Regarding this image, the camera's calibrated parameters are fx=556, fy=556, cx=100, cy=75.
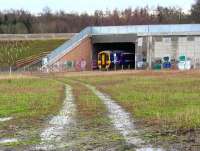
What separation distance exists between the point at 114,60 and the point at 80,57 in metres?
8.40

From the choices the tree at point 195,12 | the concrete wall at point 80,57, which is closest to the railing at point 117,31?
the concrete wall at point 80,57

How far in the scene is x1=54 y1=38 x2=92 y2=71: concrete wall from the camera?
86062 mm

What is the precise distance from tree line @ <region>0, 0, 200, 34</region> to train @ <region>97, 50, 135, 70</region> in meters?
61.1

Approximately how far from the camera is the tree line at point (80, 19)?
538 feet

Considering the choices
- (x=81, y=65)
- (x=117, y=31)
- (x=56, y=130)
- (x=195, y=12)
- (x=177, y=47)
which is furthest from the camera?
(x=195, y=12)

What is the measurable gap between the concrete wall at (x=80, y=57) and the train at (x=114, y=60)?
2079mm

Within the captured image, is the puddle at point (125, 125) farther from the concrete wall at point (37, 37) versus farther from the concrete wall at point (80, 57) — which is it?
the concrete wall at point (37, 37)

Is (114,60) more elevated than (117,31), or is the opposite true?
(117,31)

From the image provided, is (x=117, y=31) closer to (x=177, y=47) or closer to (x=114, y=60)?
(x=114, y=60)

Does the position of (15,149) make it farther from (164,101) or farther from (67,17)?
(67,17)

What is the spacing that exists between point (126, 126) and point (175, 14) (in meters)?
168

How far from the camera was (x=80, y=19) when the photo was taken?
609ft

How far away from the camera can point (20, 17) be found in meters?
182

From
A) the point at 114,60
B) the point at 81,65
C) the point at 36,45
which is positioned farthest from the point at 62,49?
the point at 36,45
